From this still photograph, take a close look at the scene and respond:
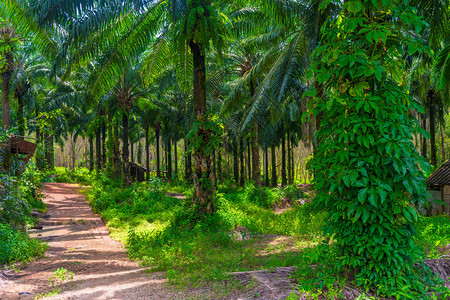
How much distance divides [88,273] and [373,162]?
5.58 metres

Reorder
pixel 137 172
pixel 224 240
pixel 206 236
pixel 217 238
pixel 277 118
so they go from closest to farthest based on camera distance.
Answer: pixel 224 240
pixel 217 238
pixel 206 236
pixel 277 118
pixel 137 172

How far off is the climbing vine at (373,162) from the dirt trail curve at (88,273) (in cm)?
219

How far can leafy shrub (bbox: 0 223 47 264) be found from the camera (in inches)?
265

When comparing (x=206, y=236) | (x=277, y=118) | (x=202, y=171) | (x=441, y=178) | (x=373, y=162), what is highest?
(x=277, y=118)

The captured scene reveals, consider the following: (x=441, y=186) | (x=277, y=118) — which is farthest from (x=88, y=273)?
(x=441, y=186)

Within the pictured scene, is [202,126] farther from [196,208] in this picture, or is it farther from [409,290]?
[409,290]

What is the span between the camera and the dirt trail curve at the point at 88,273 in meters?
4.99

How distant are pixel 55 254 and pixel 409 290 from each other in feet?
24.2

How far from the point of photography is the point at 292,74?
11289 millimetres

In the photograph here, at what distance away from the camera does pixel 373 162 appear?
4.00 metres

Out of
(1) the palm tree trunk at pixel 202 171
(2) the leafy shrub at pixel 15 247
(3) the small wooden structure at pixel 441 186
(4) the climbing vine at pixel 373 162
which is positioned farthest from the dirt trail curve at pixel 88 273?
(3) the small wooden structure at pixel 441 186

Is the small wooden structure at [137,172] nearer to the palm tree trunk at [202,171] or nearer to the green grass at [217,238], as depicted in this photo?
the green grass at [217,238]

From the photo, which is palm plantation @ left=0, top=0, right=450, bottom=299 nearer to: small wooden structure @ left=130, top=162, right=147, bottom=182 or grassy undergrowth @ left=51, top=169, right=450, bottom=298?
grassy undergrowth @ left=51, top=169, right=450, bottom=298

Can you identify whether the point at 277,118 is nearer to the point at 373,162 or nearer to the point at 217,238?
the point at 217,238
